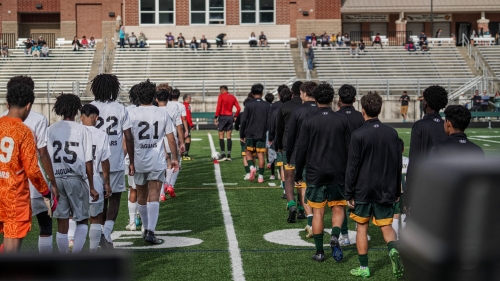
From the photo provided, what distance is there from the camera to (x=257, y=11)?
1934 inches

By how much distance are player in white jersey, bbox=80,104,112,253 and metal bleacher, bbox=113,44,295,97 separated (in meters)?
31.8

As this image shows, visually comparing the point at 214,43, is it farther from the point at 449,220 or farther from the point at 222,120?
the point at 449,220

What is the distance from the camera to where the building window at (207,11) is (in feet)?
161

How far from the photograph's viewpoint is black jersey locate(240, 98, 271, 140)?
1553 centimetres

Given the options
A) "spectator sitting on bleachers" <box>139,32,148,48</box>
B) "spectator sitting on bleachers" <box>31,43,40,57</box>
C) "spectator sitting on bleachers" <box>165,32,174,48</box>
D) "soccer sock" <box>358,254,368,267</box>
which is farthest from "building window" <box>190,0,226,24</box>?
"soccer sock" <box>358,254,368,267</box>

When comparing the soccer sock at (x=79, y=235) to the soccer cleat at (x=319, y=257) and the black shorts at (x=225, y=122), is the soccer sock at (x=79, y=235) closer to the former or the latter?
the soccer cleat at (x=319, y=257)

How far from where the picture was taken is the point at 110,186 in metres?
8.26

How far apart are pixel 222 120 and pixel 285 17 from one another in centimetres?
3044

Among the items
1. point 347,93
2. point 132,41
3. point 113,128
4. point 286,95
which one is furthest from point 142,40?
point 347,93

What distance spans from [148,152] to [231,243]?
1.45m

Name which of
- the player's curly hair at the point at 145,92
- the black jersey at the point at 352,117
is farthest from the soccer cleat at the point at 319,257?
the player's curly hair at the point at 145,92

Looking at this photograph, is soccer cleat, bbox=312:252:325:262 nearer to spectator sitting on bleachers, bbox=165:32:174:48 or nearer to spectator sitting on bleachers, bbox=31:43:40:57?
spectator sitting on bleachers, bbox=165:32:174:48

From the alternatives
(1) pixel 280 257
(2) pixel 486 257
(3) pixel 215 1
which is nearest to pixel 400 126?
Result: (3) pixel 215 1

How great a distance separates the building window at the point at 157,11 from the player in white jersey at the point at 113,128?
41.1 m
